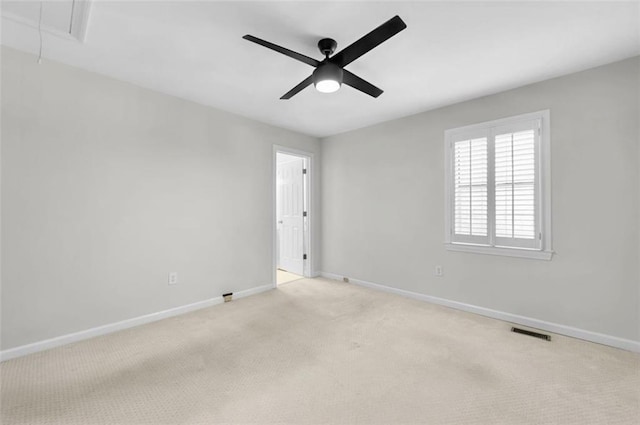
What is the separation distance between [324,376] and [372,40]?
2.23m

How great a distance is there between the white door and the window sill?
2.46m

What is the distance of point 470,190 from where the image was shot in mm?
3195

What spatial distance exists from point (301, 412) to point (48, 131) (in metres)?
2.94

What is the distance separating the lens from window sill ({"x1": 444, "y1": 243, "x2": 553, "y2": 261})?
8.94 feet

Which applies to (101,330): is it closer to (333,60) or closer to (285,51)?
(285,51)

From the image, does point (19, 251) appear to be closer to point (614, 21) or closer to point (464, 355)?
point (464, 355)

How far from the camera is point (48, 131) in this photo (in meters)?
2.34

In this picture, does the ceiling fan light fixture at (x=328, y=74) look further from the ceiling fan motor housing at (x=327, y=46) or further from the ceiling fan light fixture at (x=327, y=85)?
the ceiling fan motor housing at (x=327, y=46)

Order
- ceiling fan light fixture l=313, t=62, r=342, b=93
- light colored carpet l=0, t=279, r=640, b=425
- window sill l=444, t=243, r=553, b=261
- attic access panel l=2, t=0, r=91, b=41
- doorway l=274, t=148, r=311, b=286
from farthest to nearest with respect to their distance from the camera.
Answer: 1. doorway l=274, t=148, r=311, b=286
2. window sill l=444, t=243, r=553, b=261
3. ceiling fan light fixture l=313, t=62, r=342, b=93
4. attic access panel l=2, t=0, r=91, b=41
5. light colored carpet l=0, t=279, r=640, b=425

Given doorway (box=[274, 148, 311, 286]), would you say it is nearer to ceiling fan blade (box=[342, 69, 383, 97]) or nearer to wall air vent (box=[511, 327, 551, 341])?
ceiling fan blade (box=[342, 69, 383, 97])

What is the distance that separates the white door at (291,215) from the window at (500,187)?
95.6 inches

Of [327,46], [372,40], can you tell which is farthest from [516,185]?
[327,46]

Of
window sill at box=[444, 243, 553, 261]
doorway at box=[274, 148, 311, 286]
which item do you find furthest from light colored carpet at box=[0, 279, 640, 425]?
doorway at box=[274, 148, 311, 286]

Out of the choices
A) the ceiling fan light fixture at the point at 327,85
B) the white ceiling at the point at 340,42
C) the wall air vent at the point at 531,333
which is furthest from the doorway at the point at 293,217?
the wall air vent at the point at 531,333
